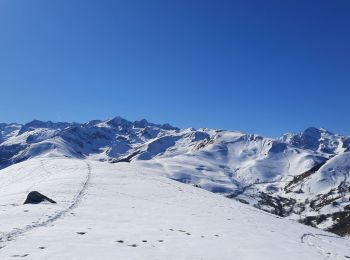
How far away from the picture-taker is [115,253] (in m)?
18.4

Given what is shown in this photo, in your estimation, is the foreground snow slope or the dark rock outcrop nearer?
the foreground snow slope

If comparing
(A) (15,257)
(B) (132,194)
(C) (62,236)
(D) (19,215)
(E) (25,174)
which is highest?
(E) (25,174)

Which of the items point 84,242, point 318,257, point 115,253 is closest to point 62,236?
point 84,242

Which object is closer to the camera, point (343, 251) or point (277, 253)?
point (277, 253)

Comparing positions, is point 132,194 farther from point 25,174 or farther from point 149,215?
point 25,174

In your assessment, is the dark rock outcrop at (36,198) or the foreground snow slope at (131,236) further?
the dark rock outcrop at (36,198)

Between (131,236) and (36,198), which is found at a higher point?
(36,198)

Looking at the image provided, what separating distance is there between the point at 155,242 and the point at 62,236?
4.66 m

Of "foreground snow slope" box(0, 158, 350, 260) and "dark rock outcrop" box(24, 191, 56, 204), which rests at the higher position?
"dark rock outcrop" box(24, 191, 56, 204)

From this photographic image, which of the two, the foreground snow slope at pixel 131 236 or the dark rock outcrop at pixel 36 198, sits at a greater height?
the dark rock outcrop at pixel 36 198

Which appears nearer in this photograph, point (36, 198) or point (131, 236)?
point (131, 236)

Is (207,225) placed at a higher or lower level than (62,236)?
higher

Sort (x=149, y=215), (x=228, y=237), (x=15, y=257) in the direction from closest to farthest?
(x=15, y=257)
(x=228, y=237)
(x=149, y=215)

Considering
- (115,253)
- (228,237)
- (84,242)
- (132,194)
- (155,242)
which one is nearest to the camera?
(115,253)
